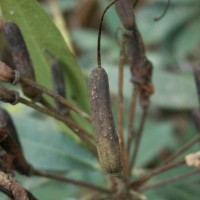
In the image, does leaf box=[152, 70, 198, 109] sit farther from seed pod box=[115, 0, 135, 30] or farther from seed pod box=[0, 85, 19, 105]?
seed pod box=[0, 85, 19, 105]

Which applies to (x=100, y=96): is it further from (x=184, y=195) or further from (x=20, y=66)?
(x=184, y=195)

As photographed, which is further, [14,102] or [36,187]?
[36,187]

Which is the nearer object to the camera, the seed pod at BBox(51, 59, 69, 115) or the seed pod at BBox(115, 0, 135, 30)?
the seed pod at BBox(115, 0, 135, 30)

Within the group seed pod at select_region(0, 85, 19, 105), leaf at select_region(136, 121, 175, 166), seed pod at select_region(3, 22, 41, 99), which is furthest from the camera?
leaf at select_region(136, 121, 175, 166)

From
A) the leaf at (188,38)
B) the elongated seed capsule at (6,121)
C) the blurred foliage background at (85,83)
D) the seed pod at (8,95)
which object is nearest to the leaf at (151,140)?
the blurred foliage background at (85,83)

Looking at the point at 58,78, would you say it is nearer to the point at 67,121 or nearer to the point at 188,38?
the point at 67,121

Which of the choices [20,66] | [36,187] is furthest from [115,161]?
[36,187]

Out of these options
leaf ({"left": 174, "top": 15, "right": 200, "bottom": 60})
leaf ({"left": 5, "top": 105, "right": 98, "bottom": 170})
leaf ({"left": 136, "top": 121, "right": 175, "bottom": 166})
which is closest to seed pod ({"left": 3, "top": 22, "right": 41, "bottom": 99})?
leaf ({"left": 5, "top": 105, "right": 98, "bottom": 170})
